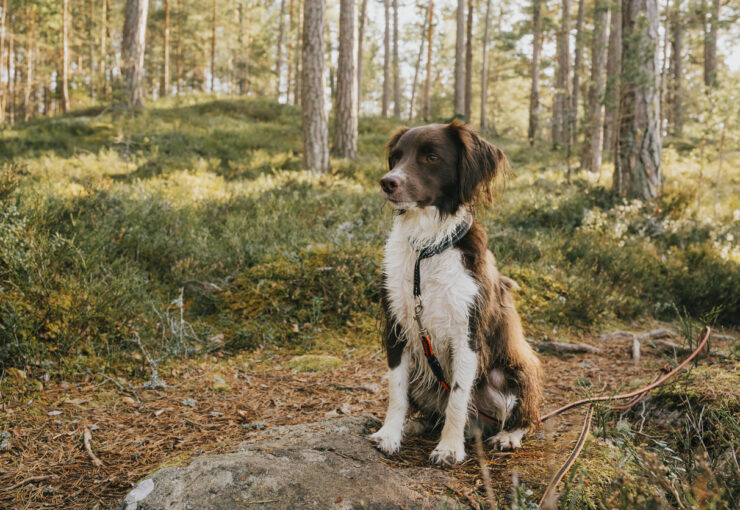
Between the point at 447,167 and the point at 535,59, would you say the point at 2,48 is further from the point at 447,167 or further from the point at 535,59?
the point at 447,167

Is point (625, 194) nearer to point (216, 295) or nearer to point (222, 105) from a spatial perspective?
point (216, 295)

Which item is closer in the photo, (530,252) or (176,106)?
(530,252)

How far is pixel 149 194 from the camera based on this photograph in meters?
7.51

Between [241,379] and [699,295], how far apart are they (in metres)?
5.96

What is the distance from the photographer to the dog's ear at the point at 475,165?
110 inches

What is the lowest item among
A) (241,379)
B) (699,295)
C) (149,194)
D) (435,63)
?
(241,379)

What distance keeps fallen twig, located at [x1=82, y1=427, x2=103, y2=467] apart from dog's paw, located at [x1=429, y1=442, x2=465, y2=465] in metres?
1.86

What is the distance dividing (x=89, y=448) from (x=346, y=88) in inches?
449

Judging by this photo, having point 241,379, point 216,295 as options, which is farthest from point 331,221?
point 241,379

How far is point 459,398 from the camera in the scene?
2.59 meters

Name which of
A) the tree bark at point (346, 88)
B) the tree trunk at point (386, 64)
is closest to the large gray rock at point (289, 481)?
the tree bark at point (346, 88)

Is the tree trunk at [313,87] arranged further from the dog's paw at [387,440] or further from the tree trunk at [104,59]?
the dog's paw at [387,440]

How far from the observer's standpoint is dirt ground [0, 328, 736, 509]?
2361 millimetres

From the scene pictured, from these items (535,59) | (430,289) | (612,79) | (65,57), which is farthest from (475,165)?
(65,57)
